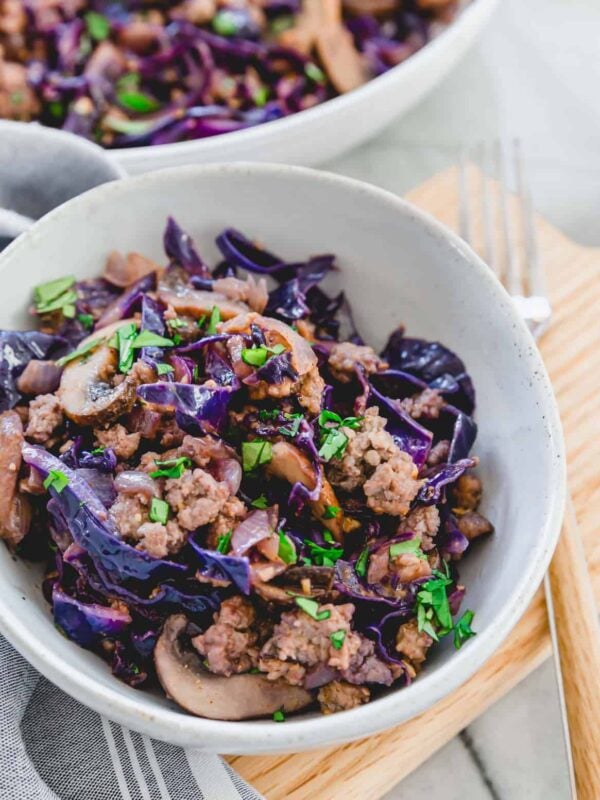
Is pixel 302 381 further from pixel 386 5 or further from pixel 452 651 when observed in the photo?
pixel 386 5

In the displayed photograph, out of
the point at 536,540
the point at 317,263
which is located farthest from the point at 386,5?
the point at 536,540

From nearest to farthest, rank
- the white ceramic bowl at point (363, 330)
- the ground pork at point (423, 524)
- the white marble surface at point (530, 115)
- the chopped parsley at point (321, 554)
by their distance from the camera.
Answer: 1. the white ceramic bowl at point (363, 330)
2. the chopped parsley at point (321, 554)
3. the ground pork at point (423, 524)
4. the white marble surface at point (530, 115)

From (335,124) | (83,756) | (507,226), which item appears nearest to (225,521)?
(83,756)

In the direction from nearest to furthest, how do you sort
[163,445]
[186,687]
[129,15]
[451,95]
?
[186,687], [163,445], [129,15], [451,95]

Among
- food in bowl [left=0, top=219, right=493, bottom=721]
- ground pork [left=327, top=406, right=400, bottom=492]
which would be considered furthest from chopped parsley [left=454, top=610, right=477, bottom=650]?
ground pork [left=327, top=406, right=400, bottom=492]

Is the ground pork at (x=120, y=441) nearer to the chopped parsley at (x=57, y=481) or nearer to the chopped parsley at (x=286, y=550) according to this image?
the chopped parsley at (x=57, y=481)

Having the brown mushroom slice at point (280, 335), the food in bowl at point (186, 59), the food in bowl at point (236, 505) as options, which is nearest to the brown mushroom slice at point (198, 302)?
the food in bowl at point (236, 505)

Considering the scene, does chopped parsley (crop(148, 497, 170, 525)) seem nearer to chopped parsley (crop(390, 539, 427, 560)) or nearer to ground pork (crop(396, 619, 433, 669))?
chopped parsley (crop(390, 539, 427, 560))
